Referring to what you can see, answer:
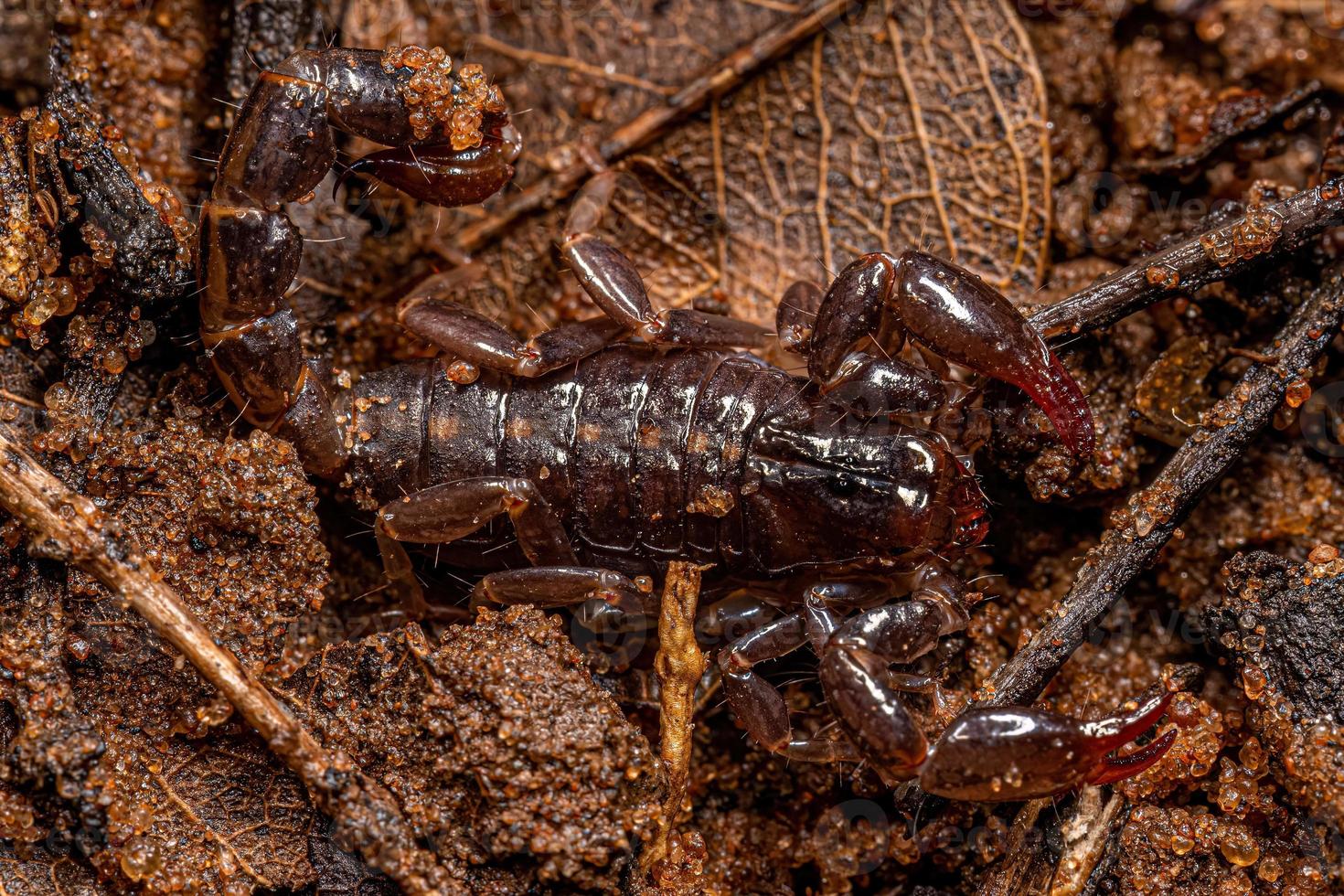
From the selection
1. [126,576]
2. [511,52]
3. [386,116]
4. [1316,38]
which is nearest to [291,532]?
[126,576]

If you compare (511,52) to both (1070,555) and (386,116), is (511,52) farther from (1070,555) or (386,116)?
(1070,555)

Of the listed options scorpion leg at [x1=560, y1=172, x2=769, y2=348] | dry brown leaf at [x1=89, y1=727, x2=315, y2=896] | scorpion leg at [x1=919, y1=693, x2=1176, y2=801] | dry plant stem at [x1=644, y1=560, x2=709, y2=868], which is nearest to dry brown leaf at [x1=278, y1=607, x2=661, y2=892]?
dry plant stem at [x1=644, y1=560, x2=709, y2=868]

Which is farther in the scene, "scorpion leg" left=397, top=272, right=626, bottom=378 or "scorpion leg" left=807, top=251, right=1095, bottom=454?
"scorpion leg" left=397, top=272, right=626, bottom=378

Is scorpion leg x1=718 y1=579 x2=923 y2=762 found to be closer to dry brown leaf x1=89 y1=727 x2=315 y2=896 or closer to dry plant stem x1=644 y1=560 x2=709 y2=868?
dry plant stem x1=644 y1=560 x2=709 y2=868

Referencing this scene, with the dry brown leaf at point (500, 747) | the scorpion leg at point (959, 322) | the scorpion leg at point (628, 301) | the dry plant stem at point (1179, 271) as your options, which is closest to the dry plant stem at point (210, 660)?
the dry brown leaf at point (500, 747)

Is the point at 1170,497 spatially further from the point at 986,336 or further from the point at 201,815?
the point at 201,815

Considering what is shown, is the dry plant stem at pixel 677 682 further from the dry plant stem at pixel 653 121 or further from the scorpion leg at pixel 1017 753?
the dry plant stem at pixel 653 121
